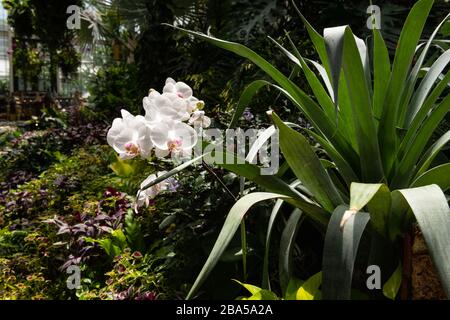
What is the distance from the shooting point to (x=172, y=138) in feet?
4.16

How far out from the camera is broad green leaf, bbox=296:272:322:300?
3.75ft

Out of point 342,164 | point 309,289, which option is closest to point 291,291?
point 309,289

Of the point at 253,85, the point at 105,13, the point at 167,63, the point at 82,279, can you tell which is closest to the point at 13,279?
the point at 82,279

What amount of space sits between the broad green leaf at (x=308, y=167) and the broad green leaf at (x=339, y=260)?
0.23 metres

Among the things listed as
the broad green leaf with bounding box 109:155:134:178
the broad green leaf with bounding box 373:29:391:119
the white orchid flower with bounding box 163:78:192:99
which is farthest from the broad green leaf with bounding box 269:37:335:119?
the broad green leaf with bounding box 109:155:134:178

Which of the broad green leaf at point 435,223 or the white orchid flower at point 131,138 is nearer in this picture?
the broad green leaf at point 435,223

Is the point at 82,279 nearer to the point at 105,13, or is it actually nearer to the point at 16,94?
the point at 105,13

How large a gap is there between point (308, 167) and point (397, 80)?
0.37m

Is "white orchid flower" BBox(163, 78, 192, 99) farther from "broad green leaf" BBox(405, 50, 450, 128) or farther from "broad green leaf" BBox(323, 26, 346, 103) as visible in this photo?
"broad green leaf" BBox(405, 50, 450, 128)

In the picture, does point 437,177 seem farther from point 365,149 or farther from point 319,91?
point 319,91

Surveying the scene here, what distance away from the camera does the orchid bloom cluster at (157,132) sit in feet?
4.10

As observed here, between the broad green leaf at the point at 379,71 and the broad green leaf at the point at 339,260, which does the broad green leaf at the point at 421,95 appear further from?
the broad green leaf at the point at 339,260

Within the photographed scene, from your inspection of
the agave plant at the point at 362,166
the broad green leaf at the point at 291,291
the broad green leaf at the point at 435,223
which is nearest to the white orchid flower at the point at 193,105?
the agave plant at the point at 362,166

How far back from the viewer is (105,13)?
6844 millimetres
